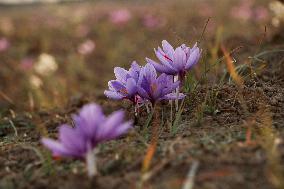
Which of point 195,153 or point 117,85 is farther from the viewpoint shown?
point 117,85

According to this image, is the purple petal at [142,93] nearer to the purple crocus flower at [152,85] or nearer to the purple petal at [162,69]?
the purple crocus flower at [152,85]

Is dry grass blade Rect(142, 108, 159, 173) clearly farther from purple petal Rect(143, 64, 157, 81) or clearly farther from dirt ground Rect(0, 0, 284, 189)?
purple petal Rect(143, 64, 157, 81)

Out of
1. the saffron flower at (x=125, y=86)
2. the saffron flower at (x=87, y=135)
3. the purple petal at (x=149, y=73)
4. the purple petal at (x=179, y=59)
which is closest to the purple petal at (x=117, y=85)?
the saffron flower at (x=125, y=86)

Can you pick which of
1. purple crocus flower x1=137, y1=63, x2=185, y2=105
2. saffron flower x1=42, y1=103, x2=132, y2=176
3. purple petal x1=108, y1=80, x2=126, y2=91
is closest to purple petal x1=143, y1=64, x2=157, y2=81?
purple crocus flower x1=137, y1=63, x2=185, y2=105

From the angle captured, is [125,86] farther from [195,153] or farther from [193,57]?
[195,153]

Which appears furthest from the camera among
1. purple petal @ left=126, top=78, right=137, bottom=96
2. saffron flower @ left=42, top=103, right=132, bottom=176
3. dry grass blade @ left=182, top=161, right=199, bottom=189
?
purple petal @ left=126, top=78, right=137, bottom=96

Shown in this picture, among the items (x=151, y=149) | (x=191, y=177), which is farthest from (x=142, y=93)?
(x=191, y=177)

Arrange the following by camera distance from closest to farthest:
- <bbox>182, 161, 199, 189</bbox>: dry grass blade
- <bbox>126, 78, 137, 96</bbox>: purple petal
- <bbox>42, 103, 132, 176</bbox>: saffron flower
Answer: <bbox>182, 161, 199, 189</bbox>: dry grass blade
<bbox>42, 103, 132, 176</bbox>: saffron flower
<bbox>126, 78, 137, 96</bbox>: purple petal

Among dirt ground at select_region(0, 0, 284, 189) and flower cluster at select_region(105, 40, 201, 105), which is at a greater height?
flower cluster at select_region(105, 40, 201, 105)
